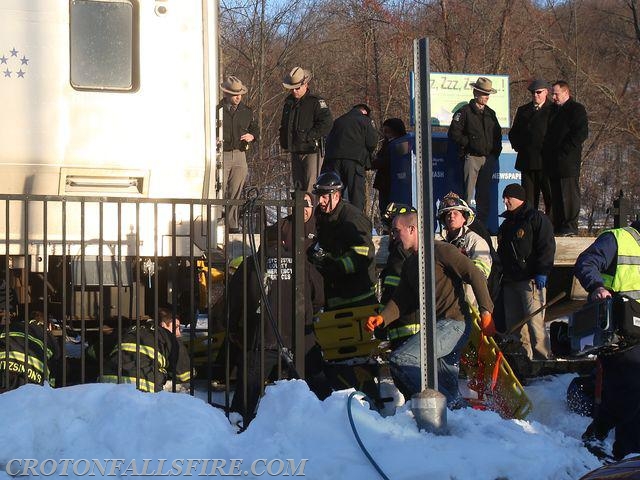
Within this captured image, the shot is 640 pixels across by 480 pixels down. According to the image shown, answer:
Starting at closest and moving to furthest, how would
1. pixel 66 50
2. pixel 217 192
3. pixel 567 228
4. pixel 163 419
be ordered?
1. pixel 163 419
2. pixel 66 50
3. pixel 217 192
4. pixel 567 228

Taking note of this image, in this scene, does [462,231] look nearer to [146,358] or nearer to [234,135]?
[146,358]

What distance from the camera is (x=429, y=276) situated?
203 inches

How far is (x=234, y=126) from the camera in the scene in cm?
1045

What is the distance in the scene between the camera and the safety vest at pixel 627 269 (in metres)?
6.43

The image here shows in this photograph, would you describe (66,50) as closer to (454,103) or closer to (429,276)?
(429,276)

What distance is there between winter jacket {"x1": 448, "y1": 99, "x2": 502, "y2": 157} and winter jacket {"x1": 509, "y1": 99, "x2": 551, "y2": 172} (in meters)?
0.27

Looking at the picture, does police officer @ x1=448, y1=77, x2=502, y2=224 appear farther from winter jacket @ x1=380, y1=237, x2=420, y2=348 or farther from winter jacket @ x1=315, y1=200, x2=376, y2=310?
winter jacket @ x1=315, y1=200, x2=376, y2=310

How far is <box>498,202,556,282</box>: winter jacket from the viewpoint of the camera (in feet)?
28.5

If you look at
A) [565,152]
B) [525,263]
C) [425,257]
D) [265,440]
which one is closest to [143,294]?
[265,440]

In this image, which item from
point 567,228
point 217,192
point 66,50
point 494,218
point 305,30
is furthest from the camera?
point 305,30

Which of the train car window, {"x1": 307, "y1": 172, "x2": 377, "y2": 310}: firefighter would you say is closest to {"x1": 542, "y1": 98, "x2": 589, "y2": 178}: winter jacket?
{"x1": 307, "y1": 172, "x2": 377, "y2": 310}: firefighter

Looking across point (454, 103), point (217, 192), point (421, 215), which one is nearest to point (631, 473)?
point (421, 215)

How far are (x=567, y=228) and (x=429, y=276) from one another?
19.6 feet

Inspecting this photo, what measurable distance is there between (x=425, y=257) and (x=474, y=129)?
6237mm
